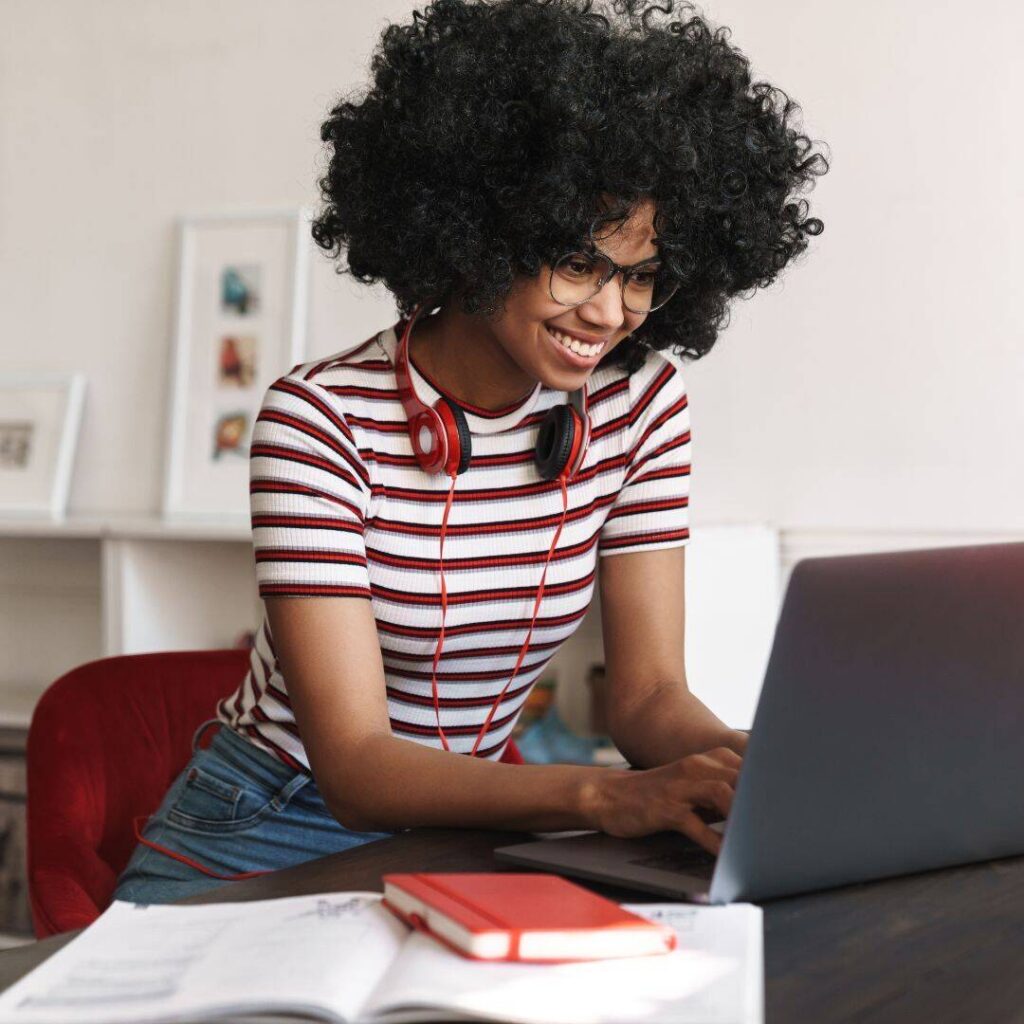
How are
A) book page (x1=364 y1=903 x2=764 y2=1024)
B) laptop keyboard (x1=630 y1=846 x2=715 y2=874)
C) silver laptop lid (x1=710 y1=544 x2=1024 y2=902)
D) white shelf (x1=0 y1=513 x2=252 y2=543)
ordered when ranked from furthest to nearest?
white shelf (x1=0 y1=513 x2=252 y2=543)
laptop keyboard (x1=630 y1=846 x2=715 y2=874)
silver laptop lid (x1=710 y1=544 x2=1024 y2=902)
book page (x1=364 y1=903 x2=764 y2=1024)

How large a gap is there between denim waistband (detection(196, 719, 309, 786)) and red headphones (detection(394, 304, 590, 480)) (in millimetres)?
362

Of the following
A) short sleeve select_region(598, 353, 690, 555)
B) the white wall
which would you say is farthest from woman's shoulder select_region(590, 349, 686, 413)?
the white wall

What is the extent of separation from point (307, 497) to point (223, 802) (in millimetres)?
371

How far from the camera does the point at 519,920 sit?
0.80m

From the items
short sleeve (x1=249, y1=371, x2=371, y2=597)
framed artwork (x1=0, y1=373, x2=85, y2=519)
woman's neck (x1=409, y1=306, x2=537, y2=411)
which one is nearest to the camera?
short sleeve (x1=249, y1=371, x2=371, y2=597)

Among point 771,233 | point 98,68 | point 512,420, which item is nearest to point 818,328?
point 771,233

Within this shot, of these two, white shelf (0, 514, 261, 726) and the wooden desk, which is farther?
white shelf (0, 514, 261, 726)

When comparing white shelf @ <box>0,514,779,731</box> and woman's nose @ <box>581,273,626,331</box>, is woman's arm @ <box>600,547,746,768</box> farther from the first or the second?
white shelf @ <box>0,514,779,731</box>

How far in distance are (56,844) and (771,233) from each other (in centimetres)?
109

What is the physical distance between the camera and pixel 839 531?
280cm

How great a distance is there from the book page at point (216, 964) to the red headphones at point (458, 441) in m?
0.63

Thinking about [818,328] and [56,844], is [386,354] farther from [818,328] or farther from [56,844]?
[818,328]

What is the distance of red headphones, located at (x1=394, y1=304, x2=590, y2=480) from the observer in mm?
1497

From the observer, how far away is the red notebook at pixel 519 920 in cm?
79
